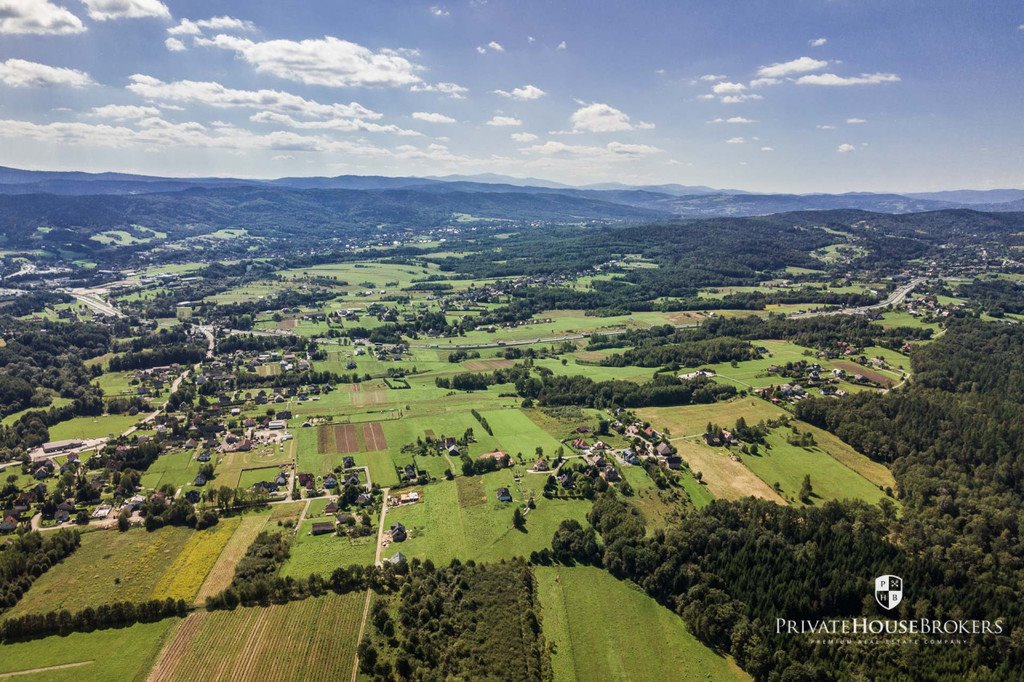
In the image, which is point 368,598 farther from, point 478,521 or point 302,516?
point 302,516

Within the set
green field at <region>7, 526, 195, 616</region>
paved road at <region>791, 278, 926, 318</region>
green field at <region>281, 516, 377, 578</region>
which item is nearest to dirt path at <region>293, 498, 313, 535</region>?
green field at <region>281, 516, 377, 578</region>

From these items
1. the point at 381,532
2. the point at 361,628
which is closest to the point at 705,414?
the point at 381,532

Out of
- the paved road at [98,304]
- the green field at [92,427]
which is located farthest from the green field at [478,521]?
the paved road at [98,304]

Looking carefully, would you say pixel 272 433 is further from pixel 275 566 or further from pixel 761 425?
pixel 761 425

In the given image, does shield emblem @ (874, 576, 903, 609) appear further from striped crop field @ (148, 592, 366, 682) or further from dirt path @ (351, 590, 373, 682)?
striped crop field @ (148, 592, 366, 682)

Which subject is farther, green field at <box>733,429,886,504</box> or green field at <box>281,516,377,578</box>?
green field at <box>733,429,886,504</box>

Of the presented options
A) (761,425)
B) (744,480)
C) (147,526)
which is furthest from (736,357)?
(147,526)
